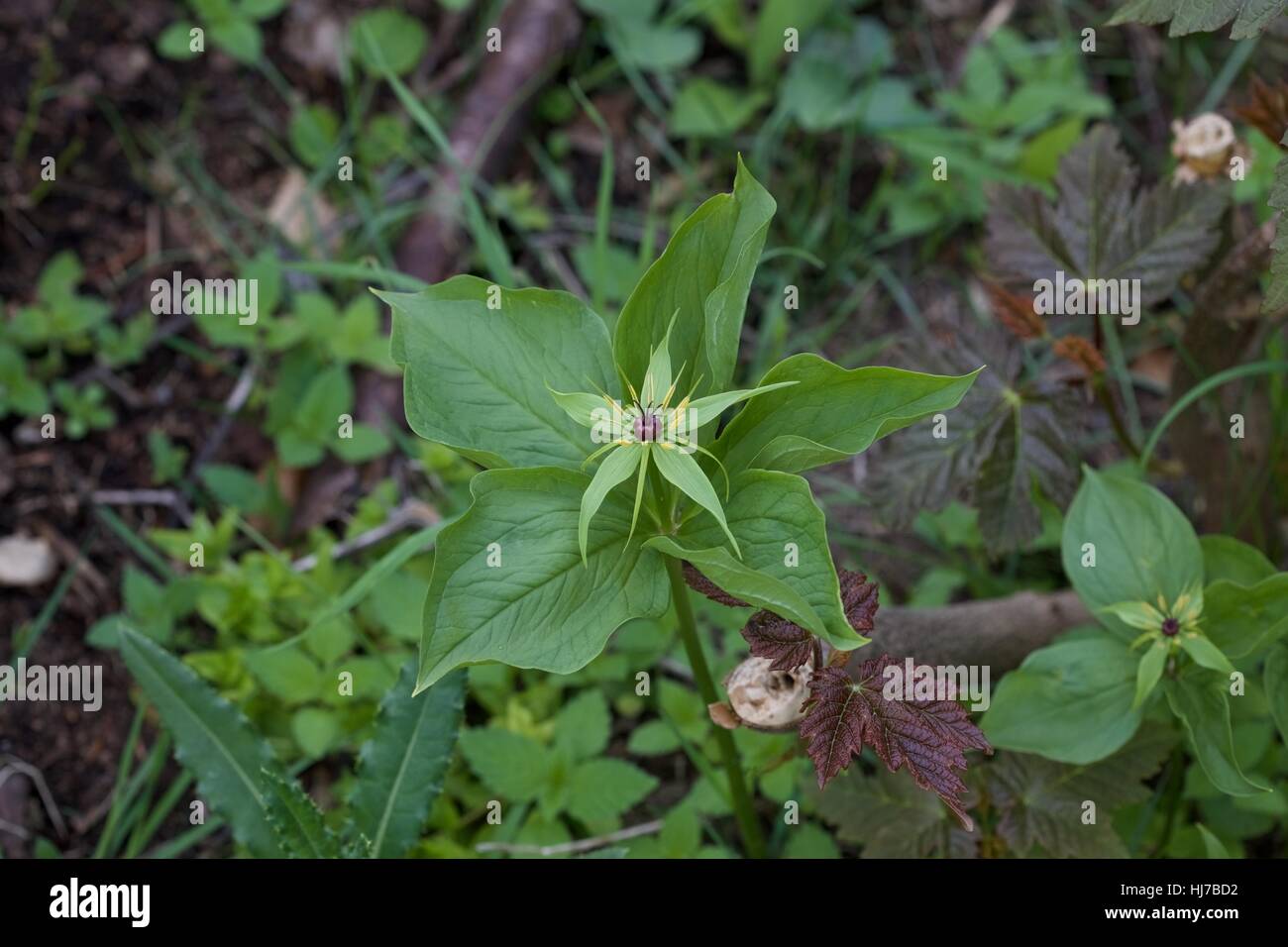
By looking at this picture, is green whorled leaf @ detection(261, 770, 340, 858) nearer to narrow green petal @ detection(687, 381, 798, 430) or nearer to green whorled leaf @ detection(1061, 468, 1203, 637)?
narrow green petal @ detection(687, 381, 798, 430)

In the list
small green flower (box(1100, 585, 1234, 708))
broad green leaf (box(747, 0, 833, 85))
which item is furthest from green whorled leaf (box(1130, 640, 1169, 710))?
broad green leaf (box(747, 0, 833, 85))

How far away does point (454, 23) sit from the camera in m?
4.15

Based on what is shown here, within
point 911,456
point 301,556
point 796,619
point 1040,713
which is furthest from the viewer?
point 301,556

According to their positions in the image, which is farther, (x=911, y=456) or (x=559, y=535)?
(x=911, y=456)

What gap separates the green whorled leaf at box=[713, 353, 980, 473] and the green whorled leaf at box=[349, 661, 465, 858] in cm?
87

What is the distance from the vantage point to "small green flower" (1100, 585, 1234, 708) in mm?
2135

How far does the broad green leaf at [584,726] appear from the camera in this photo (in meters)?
2.84

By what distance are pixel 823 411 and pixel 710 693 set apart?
0.62 m

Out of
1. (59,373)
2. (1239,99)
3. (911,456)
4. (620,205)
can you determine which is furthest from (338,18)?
(1239,99)

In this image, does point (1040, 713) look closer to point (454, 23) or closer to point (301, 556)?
point (301, 556)

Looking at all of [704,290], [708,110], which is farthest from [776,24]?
[704,290]

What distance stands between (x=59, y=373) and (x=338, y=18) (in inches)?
58.9

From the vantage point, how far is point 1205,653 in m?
2.12
